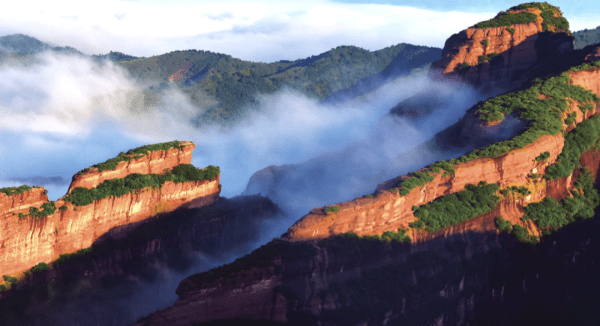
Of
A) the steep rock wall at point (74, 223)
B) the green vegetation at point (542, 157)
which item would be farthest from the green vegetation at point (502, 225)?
the steep rock wall at point (74, 223)

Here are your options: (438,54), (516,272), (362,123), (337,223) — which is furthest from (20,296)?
(438,54)

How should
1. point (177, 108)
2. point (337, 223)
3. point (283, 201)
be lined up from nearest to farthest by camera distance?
point (337, 223), point (283, 201), point (177, 108)

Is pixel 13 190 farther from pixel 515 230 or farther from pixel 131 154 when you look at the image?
pixel 515 230

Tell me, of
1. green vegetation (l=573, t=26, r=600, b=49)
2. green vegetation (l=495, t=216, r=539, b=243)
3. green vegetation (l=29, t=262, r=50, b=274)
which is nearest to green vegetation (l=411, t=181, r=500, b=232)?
green vegetation (l=495, t=216, r=539, b=243)

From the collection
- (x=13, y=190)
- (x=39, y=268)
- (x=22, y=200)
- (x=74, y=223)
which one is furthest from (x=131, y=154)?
(x=39, y=268)

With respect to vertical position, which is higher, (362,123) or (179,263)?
(362,123)

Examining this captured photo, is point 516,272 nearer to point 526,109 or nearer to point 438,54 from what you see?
point 526,109

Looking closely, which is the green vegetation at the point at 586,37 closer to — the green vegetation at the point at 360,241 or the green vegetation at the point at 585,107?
the green vegetation at the point at 585,107
